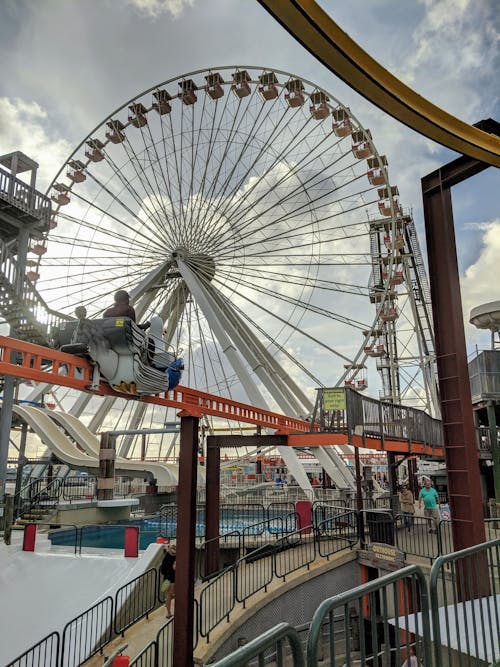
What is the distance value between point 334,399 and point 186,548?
17.3 feet

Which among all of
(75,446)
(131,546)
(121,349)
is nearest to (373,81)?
(121,349)

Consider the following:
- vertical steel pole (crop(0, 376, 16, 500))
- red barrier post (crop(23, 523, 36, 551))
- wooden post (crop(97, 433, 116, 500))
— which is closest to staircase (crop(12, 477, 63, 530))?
vertical steel pole (crop(0, 376, 16, 500))

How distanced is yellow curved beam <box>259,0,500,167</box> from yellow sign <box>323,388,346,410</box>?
6357 mm

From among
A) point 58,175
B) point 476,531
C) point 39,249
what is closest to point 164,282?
point 39,249

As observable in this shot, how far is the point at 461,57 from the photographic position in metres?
8.28

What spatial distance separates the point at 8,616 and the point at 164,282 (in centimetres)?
1660

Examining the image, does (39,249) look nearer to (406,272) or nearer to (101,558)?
(101,558)

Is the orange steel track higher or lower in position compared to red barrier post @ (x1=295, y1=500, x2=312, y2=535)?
higher

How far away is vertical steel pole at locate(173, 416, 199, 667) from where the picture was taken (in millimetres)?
8070

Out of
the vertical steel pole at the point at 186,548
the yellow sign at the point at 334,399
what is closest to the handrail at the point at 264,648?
the vertical steel pole at the point at 186,548

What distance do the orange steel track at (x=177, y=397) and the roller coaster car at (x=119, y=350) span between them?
20 centimetres

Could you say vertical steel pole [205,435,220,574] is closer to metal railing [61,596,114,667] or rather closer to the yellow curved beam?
metal railing [61,596,114,667]

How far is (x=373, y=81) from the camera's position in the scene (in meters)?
5.92

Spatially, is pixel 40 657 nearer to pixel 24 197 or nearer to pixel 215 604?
pixel 215 604
